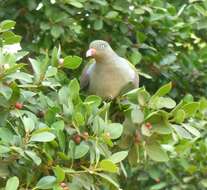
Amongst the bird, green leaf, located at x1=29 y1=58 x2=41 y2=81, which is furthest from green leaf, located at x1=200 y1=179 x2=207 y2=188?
green leaf, located at x1=29 y1=58 x2=41 y2=81

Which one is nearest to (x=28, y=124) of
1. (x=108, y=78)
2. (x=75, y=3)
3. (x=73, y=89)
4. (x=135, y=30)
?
(x=73, y=89)

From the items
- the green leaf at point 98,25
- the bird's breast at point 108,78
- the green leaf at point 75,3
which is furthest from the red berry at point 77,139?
the green leaf at point 98,25

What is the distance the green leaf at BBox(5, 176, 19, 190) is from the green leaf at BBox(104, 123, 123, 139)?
10.0 inches

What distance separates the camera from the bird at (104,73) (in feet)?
6.13

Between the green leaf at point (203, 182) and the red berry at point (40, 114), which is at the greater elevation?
the red berry at point (40, 114)

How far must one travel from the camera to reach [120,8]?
7.29ft

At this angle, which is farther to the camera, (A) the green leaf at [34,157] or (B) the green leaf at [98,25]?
(B) the green leaf at [98,25]

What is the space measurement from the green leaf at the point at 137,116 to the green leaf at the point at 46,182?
0.27 metres

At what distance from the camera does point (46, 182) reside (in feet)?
3.98

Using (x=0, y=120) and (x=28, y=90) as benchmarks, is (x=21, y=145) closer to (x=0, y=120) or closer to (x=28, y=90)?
(x=0, y=120)

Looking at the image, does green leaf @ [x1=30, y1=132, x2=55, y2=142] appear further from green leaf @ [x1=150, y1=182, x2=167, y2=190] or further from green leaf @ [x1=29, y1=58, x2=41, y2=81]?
green leaf @ [x1=150, y1=182, x2=167, y2=190]

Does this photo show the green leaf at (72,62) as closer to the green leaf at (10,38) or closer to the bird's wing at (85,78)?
the green leaf at (10,38)

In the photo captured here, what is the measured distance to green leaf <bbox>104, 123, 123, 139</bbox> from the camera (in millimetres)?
1334

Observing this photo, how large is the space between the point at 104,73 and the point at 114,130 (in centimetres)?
61
